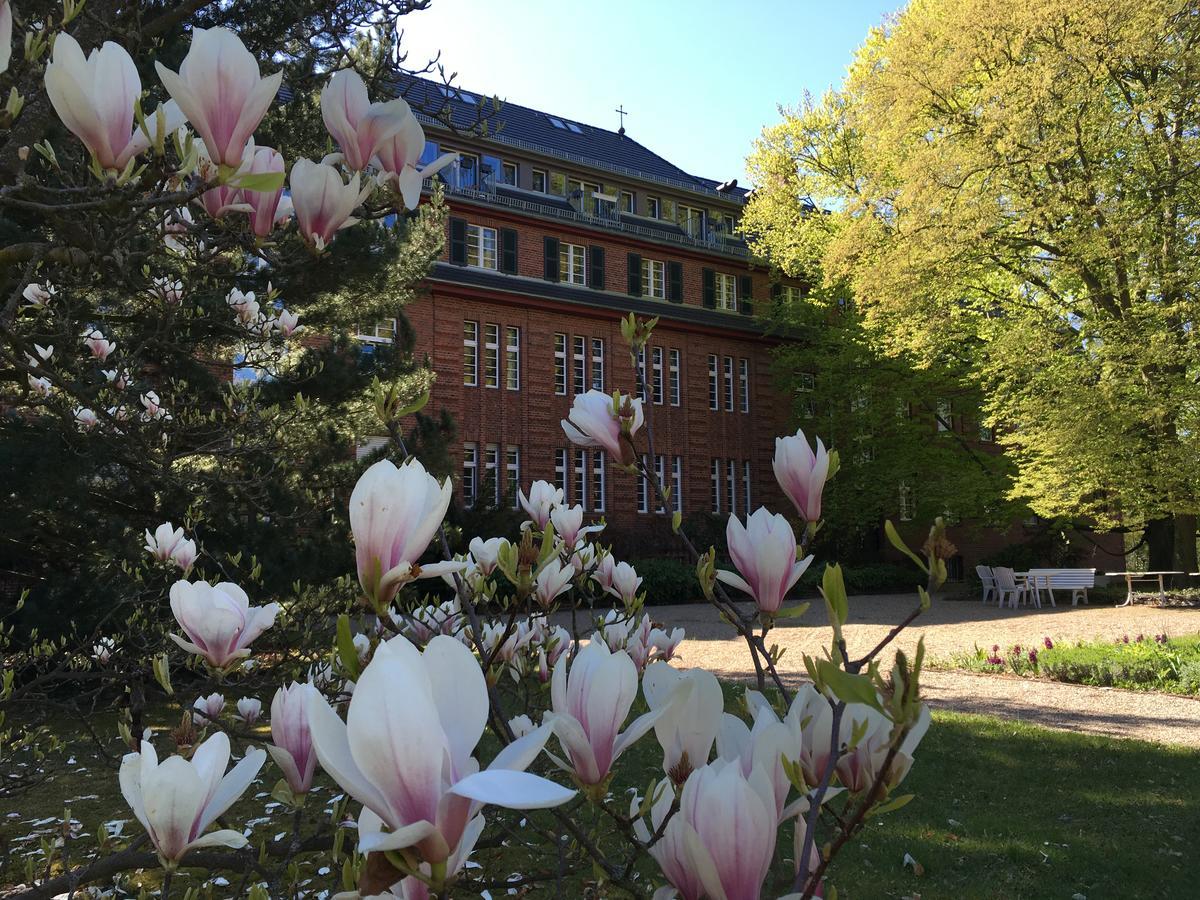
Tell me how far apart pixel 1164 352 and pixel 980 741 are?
1218cm

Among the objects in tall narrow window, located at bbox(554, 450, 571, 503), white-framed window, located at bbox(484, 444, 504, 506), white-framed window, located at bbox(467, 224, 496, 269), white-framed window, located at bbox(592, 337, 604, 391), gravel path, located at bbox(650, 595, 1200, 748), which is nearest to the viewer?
gravel path, located at bbox(650, 595, 1200, 748)

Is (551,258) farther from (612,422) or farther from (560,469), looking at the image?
(612,422)

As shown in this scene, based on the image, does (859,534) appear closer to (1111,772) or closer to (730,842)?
(1111,772)

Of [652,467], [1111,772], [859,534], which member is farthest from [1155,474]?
[652,467]

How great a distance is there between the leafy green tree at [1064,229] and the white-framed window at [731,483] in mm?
10700

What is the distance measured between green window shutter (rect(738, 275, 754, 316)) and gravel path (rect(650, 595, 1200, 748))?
41.2 feet

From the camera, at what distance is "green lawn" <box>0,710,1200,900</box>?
4.30 metres

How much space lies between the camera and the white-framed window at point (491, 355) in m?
26.3

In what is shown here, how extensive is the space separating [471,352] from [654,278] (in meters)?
7.77

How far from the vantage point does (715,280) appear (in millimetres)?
31844

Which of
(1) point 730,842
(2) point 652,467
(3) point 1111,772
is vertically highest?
(2) point 652,467

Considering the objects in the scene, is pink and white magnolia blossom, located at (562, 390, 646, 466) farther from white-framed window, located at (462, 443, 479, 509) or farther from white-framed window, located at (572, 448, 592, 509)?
white-framed window, located at (572, 448, 592, 509)

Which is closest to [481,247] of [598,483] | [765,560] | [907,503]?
[598,483]

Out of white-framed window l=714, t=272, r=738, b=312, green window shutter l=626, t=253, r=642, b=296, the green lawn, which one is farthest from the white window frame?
the green lawn
